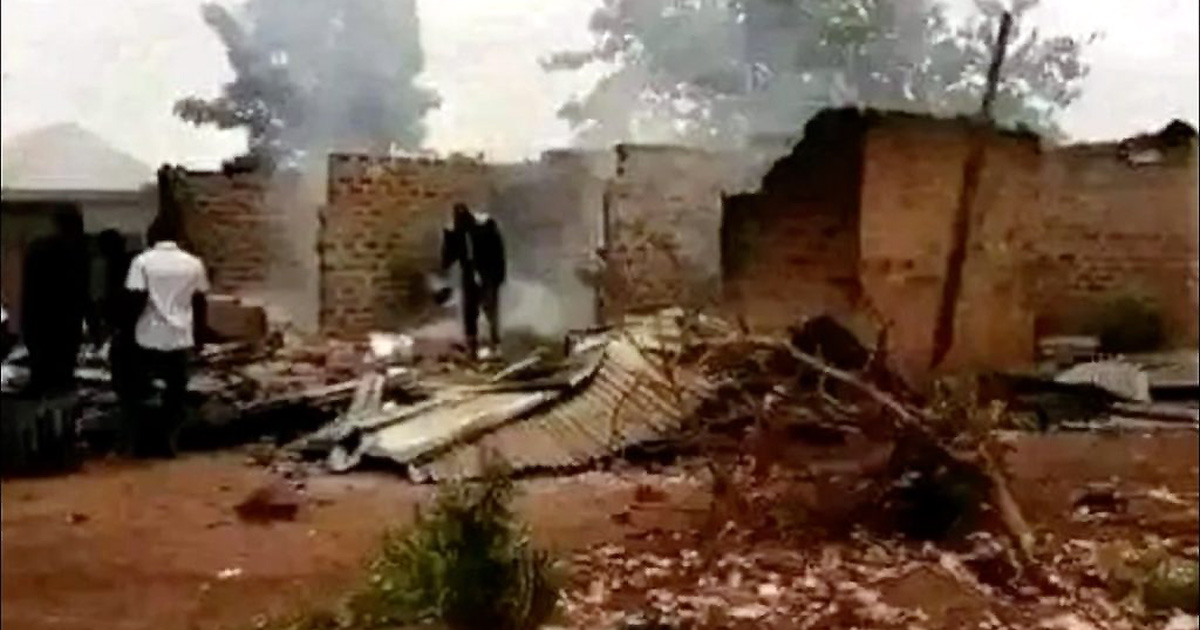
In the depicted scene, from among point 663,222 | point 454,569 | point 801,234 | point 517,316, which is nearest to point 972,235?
point 801,234

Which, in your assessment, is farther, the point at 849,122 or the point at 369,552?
the point at 849,122

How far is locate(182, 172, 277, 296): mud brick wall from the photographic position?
4.16ft

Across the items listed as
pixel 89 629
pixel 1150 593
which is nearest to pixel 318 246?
pixel 89 629

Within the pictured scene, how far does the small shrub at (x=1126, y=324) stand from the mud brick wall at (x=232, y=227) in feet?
2.20

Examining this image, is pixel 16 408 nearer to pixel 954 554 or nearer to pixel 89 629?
pixel 89 629

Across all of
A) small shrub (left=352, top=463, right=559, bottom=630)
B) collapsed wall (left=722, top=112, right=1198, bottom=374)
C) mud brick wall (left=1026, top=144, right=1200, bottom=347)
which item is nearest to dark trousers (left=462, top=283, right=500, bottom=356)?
small shrub (left=352, top=463, right=559, bottom=630)

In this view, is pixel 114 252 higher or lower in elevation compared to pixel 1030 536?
higher

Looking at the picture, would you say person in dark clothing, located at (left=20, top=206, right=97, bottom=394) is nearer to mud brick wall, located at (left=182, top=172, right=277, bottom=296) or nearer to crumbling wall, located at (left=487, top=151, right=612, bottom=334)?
mud brick wall, located at (left=182, top=172, right=277, bottom=296)

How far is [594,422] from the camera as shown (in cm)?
136

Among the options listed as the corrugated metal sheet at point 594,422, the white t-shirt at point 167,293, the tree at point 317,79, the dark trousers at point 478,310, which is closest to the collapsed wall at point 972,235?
the corrugated metal sheet at point 594,422

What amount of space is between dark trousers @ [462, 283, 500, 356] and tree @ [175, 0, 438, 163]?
0.12 meters

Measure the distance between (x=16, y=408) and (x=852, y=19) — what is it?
2.32 ft

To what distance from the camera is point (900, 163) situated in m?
1.43

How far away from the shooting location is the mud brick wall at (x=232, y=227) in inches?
49.9
